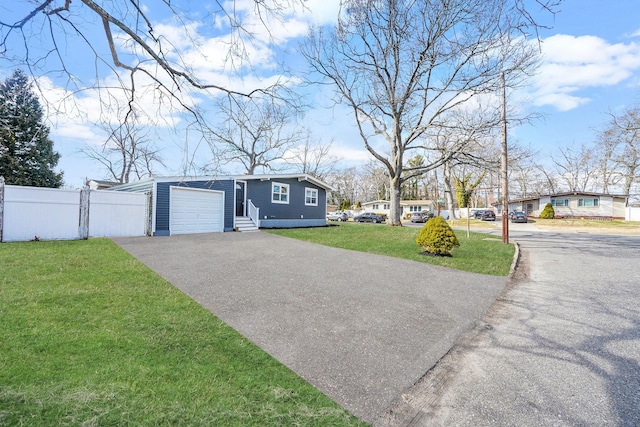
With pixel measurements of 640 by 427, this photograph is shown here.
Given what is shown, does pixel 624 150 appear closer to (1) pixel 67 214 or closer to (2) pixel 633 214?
(2) pixel 633 214

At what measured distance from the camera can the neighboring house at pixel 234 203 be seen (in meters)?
12.8

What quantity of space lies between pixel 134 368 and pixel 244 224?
1367 centimetres

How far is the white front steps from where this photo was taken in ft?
51.2

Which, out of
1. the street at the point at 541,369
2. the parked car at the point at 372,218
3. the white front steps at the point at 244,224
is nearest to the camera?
the street at the point at 541,369

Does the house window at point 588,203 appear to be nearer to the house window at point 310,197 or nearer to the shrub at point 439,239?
the house window at point 310,197

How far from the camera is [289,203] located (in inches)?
746

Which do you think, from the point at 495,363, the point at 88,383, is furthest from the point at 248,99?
the point at 495,363

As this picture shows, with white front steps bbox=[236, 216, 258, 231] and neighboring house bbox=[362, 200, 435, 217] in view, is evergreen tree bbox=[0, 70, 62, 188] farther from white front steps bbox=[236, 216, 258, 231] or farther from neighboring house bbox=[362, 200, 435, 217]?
neighboring house bbox=[362, 200, 435, 217]

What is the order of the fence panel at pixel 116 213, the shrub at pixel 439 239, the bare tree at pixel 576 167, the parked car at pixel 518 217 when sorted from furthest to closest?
the bare tree at pixel 576 167, the parked car at pixel 518 217, the fence panel at pixel 116 213, the shrub at pixel 439 239

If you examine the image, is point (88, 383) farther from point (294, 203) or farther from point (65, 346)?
point (294, 203)

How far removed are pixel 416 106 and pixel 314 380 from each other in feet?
58.2

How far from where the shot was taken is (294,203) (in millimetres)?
19266

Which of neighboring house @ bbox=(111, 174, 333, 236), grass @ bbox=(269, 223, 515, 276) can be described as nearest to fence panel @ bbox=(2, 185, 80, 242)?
neighboring house @ bbox=(111, 174, 333, 236)

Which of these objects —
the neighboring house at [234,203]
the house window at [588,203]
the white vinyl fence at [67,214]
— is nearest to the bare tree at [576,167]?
the house window at [588,203]
